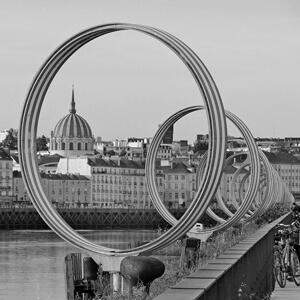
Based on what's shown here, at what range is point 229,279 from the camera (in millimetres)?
9969

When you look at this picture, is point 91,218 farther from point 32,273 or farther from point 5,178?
point 32,273

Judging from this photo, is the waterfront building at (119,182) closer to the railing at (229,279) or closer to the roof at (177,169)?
the roof at (177,169)

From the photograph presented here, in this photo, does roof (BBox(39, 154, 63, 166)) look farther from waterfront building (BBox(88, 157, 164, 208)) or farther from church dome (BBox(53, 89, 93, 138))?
waterfront building (BBox(88, 157, 164, 208))

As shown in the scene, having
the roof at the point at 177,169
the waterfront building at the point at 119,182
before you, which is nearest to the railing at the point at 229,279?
the waterfront building at the point at 119,182

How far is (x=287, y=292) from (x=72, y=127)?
18008 centimetres

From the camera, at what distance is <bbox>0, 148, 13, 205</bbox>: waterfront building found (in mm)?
161875

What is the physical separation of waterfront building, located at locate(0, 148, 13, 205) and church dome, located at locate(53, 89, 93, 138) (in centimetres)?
3053

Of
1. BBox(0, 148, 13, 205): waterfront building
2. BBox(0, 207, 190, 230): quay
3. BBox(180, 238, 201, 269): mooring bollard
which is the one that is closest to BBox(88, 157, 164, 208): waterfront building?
BBox(0, 148, 13, 205): waterfront building

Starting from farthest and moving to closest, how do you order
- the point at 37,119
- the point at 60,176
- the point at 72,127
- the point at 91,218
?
the point at 72,127 → the point at 60,176 → the point at 91,218 → the point at 37,119

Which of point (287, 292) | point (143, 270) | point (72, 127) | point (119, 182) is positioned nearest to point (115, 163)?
point (119, 182)

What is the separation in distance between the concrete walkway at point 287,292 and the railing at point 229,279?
24cm

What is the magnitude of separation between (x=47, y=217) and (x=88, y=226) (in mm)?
122252

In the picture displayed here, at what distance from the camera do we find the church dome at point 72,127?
194750 mm

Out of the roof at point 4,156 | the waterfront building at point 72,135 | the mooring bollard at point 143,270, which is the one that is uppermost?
the waterfront building at point 72,135
